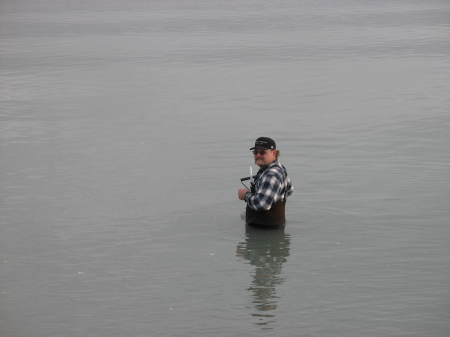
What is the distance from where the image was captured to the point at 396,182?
17969 mm

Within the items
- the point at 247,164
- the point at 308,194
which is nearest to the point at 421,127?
the point at 247,164

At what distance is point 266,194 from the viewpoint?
45.8 feet

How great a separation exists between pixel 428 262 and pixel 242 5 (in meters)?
54.0

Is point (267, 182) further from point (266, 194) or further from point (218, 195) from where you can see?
point (218, 195)

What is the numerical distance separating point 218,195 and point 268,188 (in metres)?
3.31

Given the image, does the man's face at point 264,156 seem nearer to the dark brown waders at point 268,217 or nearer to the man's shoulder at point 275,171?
the man's shoulder at point 275,171

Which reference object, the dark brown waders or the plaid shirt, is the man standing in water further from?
the dark brown waders

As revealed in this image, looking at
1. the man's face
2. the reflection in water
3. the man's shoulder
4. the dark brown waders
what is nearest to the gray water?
the reflection in water

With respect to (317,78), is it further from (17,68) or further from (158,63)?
(17,68)

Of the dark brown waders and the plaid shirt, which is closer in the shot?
the plaid shirt

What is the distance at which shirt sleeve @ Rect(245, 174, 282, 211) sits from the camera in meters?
13.9

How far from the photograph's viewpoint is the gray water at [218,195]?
1219 cm

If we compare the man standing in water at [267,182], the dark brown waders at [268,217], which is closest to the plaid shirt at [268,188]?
the man standing in water at [267,182]

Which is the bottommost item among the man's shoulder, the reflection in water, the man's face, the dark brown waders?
the reflection in water
